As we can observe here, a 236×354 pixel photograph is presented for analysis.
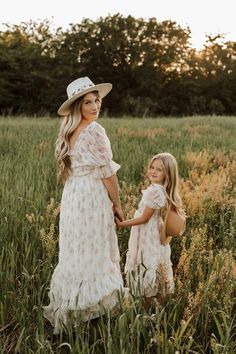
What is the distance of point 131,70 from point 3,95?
511 inches

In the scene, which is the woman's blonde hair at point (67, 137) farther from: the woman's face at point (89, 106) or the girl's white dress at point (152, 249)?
the girl's white dress at point (152, 249)

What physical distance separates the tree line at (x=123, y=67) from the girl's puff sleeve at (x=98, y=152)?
3407 centimetres

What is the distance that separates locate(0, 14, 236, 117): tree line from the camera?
38.4 m

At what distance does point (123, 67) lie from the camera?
1743 inches

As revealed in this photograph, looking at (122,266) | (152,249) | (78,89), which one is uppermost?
(78,89)

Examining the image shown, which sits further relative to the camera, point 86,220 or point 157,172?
point 157,172

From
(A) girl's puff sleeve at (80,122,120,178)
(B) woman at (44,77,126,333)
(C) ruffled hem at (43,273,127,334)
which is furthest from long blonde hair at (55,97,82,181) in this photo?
(C) ruffled hem at (43,273,127,334)

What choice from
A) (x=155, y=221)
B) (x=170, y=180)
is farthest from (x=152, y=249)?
(x=170, y=180)

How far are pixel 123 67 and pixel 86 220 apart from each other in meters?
42.5

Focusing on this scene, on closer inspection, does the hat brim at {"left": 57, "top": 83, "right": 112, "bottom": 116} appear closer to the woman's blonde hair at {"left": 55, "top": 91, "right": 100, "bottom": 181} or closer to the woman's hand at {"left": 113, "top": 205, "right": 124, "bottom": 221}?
the woman's blonde hair at {"left": 55, "top": 91, "right": 100, "bottom": 181}

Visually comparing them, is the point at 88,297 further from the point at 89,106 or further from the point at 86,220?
the point at 89,106

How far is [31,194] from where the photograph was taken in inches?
188

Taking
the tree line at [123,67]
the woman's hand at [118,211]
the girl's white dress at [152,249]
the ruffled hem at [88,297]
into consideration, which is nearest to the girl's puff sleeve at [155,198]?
the girl's white dress at [152,249]

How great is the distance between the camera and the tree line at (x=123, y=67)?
1513 inches
